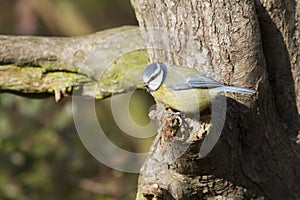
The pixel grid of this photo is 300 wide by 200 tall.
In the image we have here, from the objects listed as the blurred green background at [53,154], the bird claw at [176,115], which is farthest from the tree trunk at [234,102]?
the blurred green background at [53,154]

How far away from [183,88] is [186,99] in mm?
31

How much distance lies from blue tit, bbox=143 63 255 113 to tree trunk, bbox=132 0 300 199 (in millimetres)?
38

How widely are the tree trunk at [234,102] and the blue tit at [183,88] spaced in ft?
0.12

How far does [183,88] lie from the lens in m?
Result: 1.54

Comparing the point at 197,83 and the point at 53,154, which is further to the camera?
the point at 53,154

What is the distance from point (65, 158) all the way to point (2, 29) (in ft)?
3.64

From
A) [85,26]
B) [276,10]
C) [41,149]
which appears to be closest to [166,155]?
[276,10]

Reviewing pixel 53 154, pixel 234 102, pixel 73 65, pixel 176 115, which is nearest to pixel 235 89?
pixel 234 102

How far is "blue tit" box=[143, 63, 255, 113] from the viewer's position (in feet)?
4.93

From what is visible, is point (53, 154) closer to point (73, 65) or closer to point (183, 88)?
point (73, 65)

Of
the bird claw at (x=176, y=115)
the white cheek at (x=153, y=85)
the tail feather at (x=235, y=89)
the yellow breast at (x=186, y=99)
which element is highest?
the white cheek at (x=153, y=85)

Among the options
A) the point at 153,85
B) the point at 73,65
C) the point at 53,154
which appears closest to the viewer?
the point at 153,85

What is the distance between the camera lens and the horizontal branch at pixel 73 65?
1904 millimetres

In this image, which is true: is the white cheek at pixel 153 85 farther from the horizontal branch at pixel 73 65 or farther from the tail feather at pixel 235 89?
the horizontal branch at pixel 73 65
